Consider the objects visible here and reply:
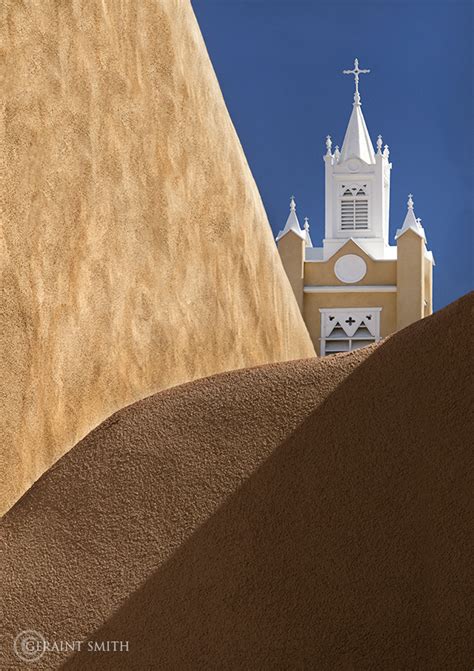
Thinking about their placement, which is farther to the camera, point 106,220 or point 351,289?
point 351,289

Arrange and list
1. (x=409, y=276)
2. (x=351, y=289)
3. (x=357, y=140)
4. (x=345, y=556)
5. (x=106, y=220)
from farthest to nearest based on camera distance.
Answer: (x=357, y=140) < (x=351, y=289) < (x=409, y=276) < (x=106, y=220) < (x=345, y=556)

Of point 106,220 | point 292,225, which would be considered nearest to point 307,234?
point 292,225

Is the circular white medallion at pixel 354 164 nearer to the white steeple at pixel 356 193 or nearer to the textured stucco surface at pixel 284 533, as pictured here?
the white steeple at pixel 356 193

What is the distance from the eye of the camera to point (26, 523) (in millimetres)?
2143

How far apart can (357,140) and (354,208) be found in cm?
218

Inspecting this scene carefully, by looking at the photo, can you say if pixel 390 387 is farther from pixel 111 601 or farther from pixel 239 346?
pixel 239 346

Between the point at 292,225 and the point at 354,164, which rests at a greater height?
the point at 354,164

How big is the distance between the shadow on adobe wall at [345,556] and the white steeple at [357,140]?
27.3 m

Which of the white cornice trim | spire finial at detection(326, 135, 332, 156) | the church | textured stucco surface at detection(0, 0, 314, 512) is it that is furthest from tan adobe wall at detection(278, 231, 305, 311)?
textured stucco surface at detection(0, 0, 314, 512)

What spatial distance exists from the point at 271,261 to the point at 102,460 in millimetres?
2480

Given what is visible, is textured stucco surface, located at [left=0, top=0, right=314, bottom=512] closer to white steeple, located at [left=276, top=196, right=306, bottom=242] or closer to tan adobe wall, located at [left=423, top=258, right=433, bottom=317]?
white steeple, located at [left=276, top=196, right=306, bottom=242]

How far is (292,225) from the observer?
2581 cm

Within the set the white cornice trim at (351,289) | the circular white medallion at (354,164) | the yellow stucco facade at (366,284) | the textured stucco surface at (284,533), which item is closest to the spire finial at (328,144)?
the circular white medallion at (354,164)

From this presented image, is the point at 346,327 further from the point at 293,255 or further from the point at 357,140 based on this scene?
the point at 357,140
